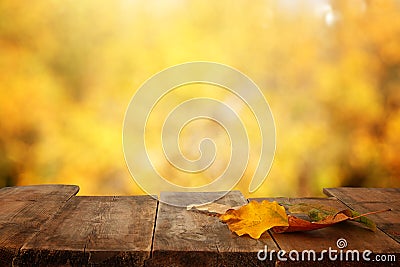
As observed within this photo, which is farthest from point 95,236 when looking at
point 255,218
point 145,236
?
point 255,218

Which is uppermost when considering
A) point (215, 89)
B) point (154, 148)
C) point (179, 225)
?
point (215, 89)

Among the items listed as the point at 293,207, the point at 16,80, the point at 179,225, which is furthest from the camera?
the point at 16,80

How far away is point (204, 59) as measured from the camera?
225 centimetres

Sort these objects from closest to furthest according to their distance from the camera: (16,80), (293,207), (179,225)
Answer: (179,225) < (293,207) < (16,80)

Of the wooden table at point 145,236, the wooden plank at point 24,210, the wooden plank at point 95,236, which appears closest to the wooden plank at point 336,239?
the wooden table at point 145,236

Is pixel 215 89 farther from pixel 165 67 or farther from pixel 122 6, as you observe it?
pixel 122 6

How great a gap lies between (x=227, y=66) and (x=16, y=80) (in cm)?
83

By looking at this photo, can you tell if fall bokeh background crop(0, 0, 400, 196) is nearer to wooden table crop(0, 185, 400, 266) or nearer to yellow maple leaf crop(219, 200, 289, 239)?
wooden table crop(0, 185, 400, 266)

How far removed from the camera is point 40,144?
86.4 inches

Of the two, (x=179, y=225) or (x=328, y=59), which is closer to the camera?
(x=179, y=225)

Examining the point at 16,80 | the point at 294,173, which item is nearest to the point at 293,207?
the point at 294,173

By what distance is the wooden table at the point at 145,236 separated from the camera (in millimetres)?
963

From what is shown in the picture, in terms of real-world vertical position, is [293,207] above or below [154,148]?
below

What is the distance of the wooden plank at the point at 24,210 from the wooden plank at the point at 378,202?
2.25ft
